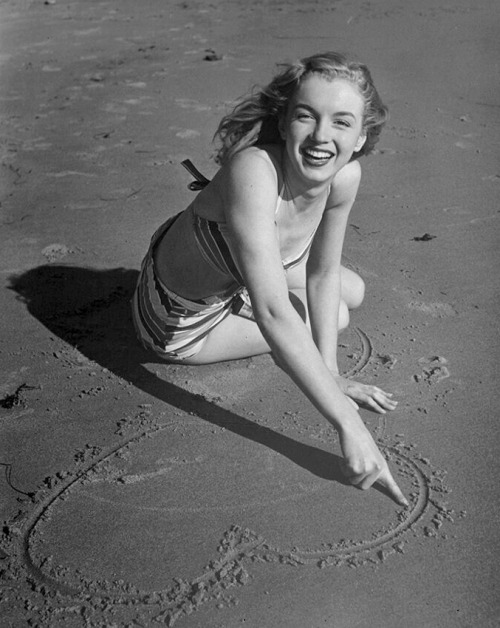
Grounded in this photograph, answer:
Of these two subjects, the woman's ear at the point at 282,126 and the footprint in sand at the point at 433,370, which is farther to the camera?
the footprint in sand at the point at 433,370

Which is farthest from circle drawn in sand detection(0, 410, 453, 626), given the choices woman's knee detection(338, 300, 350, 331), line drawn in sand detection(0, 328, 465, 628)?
woman's knee detection(338, 300, 350, 331)

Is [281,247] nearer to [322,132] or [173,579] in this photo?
[322,132]

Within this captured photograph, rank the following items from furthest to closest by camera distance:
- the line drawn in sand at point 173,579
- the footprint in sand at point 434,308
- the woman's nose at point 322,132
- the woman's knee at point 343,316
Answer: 1. the footprint in sand at point 434,308
2. the woman's knee at point 343,316
3. the woman's nose at point 322,132
4. the line drawn in sand at point 173,579

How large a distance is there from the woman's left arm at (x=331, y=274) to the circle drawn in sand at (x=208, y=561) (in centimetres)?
54

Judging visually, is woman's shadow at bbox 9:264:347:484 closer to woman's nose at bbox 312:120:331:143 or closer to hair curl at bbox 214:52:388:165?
hair curl at bbox 214:52:388:165

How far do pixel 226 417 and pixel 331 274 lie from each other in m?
0.66

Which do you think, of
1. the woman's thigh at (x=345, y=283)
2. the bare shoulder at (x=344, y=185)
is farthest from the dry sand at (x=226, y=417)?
the bare shoulder at (x=344, y=185)

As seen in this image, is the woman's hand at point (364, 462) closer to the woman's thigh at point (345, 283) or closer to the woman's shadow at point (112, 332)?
the woman's shadow at point (112, 332)

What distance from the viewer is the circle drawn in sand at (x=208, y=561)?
2.00 metres

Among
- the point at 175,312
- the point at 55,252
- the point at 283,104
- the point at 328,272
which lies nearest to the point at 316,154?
the point at 283,104

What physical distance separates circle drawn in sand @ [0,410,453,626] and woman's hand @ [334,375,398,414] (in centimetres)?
31

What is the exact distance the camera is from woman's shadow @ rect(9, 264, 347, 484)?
2.58 m

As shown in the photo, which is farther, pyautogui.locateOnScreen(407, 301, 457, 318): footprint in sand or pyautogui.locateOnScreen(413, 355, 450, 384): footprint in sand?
pyautogui.locateOnScreen(407, 301, 457, 318): footprint in sand

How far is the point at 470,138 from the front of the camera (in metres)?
5.01
